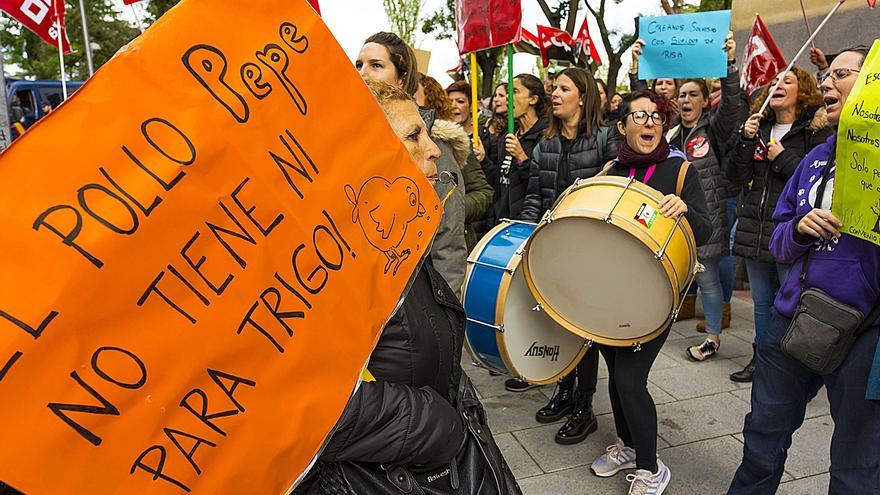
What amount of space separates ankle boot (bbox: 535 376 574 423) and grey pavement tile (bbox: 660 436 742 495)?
633 millimetres

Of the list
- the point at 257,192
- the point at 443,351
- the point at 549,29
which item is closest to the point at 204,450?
the point at 257,192

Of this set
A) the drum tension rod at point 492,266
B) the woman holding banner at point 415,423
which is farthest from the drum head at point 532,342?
the woman holding banner at point 415,423

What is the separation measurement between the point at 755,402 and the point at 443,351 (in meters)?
1.57

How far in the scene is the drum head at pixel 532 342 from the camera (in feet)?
10.3

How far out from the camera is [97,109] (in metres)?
0.83

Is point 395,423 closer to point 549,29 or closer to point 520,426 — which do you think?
point 520,426

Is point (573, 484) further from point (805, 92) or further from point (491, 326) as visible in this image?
point (805, 92)

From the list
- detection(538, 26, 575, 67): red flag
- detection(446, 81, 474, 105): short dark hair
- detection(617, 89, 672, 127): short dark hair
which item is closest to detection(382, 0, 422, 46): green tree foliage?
detection(538, 26, 575, 67): red flag

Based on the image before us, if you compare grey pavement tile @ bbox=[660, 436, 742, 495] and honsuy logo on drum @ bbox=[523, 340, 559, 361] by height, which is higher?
honsuy logo on drum @ bbox=[523, 340, 559, 361]

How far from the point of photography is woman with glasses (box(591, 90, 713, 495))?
278 centimetres

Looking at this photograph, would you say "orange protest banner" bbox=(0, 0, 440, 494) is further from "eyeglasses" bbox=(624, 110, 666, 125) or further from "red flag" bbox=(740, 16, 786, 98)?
"red flag" bbox=(740, 16, 786, 98)

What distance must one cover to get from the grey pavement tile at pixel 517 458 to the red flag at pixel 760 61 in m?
3.18

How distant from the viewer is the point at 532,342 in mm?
3236

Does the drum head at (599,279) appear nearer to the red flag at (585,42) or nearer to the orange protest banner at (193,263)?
the orange protest banner at (193,263)
